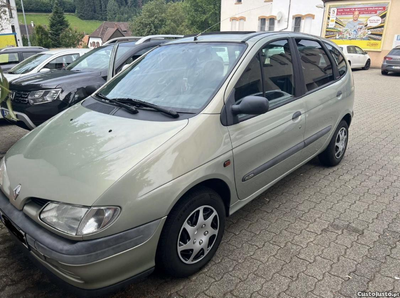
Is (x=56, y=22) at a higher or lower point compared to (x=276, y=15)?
lower

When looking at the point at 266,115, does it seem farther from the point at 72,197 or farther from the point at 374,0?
the point at 374,0

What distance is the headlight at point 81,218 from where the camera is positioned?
1.79 metres

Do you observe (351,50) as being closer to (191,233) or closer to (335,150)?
(335,150)

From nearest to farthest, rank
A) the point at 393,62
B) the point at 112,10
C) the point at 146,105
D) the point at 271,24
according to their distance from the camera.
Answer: the point at 146,105 → the point at 393,62 → the point at 271,24 → the point at 112,10

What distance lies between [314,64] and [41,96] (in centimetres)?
413

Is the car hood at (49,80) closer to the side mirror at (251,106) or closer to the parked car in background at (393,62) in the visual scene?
the side mirror at (251,106)

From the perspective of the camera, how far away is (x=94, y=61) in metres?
6.39

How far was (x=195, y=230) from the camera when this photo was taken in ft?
7.63

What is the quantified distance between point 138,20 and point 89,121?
69.5 m

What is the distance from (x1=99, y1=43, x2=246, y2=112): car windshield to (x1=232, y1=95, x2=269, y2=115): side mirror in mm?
255

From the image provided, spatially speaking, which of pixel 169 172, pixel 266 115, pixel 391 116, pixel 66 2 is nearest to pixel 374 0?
pixel 391 116

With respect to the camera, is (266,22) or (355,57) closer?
(355,57)

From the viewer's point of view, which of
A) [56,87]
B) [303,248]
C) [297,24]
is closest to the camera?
[303,248]

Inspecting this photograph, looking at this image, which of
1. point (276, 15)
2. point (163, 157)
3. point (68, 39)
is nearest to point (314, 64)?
point (163, 157)
